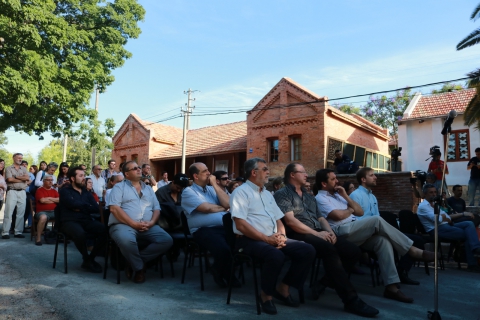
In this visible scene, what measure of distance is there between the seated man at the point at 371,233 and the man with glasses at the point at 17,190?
6114 millimetres

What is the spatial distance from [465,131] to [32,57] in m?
19.0

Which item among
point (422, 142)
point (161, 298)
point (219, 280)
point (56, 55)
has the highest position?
point (56, 55)

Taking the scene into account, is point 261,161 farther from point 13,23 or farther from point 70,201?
point 13,23

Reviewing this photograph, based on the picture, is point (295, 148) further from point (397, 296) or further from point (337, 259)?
point (337, 259)

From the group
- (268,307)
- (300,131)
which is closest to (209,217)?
(268,307)

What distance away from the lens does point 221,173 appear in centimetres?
625

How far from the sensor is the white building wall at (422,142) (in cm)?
1920

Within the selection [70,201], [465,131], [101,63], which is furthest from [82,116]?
[465,131]

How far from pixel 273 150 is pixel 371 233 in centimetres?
1727

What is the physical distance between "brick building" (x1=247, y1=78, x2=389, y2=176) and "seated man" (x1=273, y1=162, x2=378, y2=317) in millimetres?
14842

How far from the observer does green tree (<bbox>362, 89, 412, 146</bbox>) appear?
31.4m

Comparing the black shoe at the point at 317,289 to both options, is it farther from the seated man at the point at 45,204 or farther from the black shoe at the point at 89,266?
the seated man at the point at 45,204

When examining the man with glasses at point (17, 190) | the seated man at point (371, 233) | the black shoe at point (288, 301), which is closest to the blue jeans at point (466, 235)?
the seated man at point (371, 233)

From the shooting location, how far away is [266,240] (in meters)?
4.09
